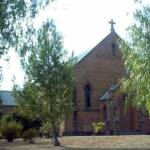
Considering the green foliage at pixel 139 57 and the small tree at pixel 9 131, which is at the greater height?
the green foliage at pixel 139 57

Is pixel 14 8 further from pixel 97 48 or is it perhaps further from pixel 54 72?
pixel 97 48

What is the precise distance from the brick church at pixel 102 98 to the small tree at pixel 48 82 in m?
23.7

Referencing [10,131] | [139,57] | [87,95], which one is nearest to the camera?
[139,57]

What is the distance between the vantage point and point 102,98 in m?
64.0

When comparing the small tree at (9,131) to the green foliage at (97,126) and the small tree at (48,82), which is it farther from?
the green foliage at (97,126)

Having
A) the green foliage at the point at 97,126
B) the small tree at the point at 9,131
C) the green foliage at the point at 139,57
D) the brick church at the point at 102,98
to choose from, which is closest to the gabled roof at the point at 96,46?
the brick church at the point at 102,98

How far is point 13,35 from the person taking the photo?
19.3 meters

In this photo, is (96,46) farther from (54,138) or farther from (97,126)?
(54,138)

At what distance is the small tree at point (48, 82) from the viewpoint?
35.7 meters

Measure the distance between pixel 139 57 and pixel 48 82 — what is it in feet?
45.0

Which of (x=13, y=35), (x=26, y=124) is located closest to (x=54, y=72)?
(x=13, y=35)

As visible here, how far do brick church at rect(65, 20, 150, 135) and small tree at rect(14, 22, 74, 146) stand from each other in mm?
23740

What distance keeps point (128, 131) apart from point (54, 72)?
2666cm

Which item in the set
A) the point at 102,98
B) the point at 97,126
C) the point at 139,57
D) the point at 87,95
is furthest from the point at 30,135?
the point at 87,95
